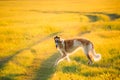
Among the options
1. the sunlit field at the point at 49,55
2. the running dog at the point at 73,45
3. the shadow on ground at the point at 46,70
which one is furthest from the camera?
the running dog at the point at 73,45

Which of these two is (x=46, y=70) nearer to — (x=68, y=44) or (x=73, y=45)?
(x=68, y=44)

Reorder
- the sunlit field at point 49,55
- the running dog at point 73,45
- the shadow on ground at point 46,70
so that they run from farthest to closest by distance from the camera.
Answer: the running dog at point 73,45
the sunlit field at point 49,55
the shadow on ground at point 46,70

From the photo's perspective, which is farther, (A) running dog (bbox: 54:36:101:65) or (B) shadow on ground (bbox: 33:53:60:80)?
(A) running dog (bbox: 54:36:101:65)

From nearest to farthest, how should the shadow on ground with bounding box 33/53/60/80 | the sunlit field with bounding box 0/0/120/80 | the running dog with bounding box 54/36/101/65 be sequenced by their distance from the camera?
the shadow on ground with bounding box 33/53/60/80
the sunlit field with bounding box 0/0/120/80
the running dog with bounding box 54/36/101/65

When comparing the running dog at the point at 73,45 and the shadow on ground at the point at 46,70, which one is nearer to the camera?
the shadow on ground at the point at 46,70

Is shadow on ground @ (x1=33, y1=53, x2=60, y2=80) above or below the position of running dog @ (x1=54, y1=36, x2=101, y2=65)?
below

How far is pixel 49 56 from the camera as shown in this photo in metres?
14.1

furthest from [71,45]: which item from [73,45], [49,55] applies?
[49,55]

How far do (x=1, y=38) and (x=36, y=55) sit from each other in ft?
12.4

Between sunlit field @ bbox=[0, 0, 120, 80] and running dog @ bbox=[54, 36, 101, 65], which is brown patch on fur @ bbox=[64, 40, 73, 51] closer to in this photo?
running dog @ bbox=[54, 36, 101, 65]

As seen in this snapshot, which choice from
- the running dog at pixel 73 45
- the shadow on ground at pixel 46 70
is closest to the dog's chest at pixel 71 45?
the running dog at pixel 73 45

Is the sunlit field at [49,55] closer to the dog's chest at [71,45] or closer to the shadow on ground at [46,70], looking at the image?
the shadow on ground at [46,70]

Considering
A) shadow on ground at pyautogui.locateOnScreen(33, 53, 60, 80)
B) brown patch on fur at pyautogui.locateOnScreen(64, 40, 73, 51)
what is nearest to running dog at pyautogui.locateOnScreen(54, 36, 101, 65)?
brown patch on fur at pyautogui.locateOnScreen(64, 40, 73, 51)

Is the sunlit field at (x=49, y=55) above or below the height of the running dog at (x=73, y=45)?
below
